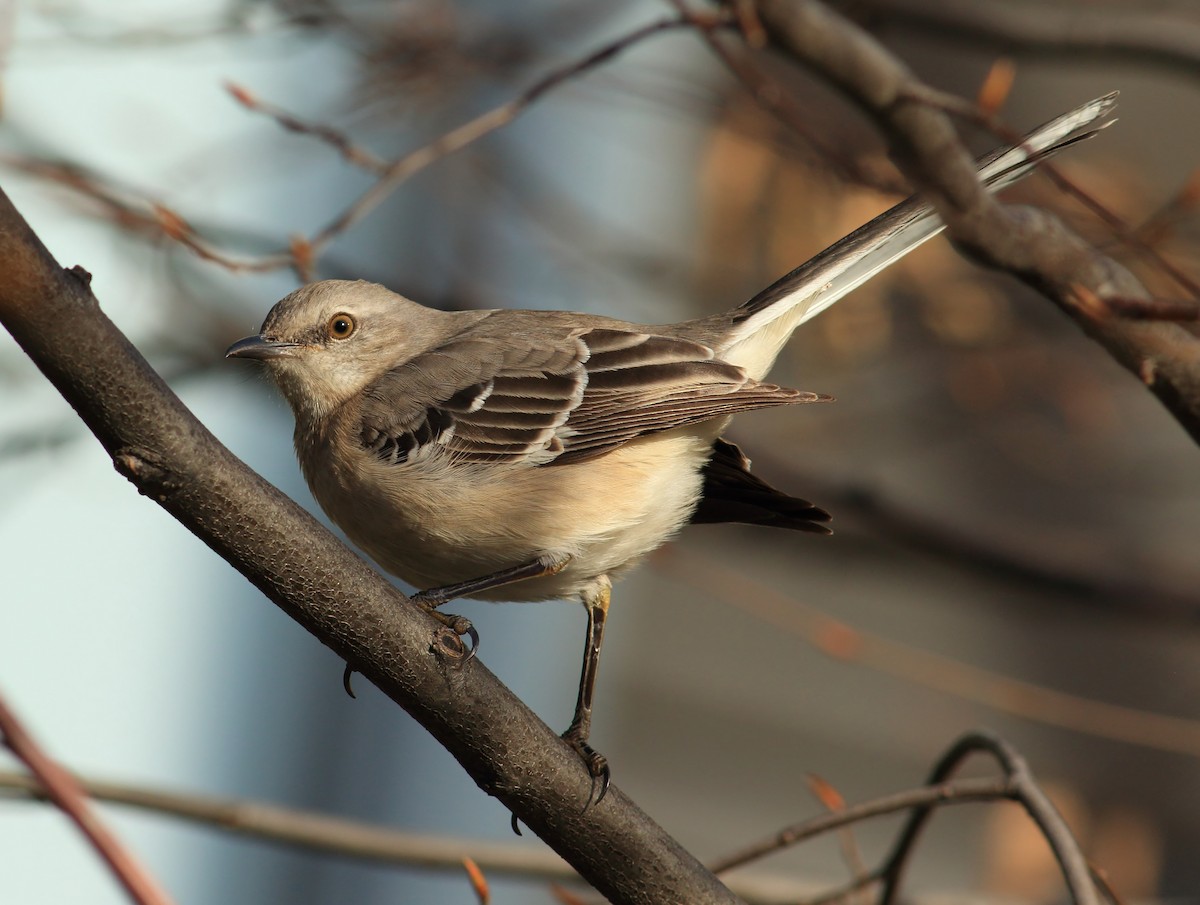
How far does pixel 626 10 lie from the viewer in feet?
17.1

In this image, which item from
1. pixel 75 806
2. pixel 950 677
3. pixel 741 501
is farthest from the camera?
pixel 950 677

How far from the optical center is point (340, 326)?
4.13 metres

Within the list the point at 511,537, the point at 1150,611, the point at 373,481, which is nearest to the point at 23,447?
the point at 373,481

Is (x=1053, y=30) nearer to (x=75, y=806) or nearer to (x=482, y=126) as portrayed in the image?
(x=482, y=126)

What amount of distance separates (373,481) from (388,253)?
521cm

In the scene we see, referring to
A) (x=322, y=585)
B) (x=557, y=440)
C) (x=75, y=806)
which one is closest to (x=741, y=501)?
(x=557, y=440)

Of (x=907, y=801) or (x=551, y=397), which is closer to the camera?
(x=907, y=801)

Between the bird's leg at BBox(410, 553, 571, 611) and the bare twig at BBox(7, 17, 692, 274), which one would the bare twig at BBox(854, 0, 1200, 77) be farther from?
the bird's leg at BBox(410, 553, 571, 611)

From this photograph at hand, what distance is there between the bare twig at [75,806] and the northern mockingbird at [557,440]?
7.51ft

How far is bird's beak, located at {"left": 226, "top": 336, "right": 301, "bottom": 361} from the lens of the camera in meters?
3.92

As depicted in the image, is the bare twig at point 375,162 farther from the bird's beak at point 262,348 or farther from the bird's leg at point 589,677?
the bird's leg at point 589,677

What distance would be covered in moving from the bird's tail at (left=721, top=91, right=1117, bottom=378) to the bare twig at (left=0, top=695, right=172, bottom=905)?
237 centimetres

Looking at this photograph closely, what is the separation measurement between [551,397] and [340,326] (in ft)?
2.80

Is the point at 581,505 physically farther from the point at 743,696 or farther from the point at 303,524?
the point at 743,696
